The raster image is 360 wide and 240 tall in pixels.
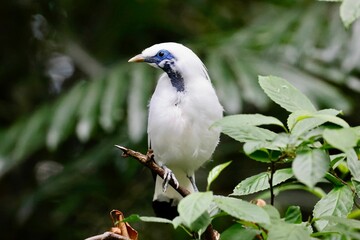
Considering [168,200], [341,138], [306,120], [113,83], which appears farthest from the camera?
[113,83]

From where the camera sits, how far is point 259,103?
3.13m

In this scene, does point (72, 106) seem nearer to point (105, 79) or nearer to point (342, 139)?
point (105, 79)

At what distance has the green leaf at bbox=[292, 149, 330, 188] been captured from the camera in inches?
39.6

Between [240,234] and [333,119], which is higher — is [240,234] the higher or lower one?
the lower one

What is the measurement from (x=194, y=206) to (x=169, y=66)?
917 millimetres

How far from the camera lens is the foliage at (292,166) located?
104 centimetres

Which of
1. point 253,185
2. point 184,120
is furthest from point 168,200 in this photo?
point 253,185

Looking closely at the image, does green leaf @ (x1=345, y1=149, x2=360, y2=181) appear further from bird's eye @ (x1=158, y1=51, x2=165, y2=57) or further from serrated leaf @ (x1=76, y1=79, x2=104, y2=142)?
serrated leaf @ (x1=76, y1=79, x2=104, y2=142)

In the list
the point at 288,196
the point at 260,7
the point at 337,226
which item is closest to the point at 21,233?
the point at 288,196

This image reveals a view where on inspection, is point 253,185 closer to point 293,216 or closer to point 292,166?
point 293,216

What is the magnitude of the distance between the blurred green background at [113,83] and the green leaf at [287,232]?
1.76 metres

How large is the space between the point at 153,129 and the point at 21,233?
7.73 ft

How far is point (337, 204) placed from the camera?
1.30 m

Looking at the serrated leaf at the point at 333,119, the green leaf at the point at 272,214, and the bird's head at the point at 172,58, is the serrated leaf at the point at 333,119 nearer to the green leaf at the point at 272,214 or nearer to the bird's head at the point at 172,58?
the green leaf at the point at 272,214
